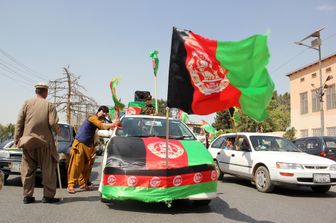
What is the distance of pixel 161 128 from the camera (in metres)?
7.69

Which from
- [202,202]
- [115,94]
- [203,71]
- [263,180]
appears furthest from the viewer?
[263,180]

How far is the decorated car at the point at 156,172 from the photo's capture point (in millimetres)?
5770

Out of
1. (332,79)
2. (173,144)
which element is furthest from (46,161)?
(332,79)

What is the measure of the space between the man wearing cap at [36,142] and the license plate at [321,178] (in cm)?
539

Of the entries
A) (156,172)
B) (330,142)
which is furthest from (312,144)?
(156,172)

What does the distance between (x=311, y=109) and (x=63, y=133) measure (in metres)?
33.6

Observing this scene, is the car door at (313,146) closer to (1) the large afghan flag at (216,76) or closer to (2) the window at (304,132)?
(1) the large afghan flag at (216,76)

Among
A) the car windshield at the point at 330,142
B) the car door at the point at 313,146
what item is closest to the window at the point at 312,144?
the car door at the point at 313,146

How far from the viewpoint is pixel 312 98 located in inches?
1508

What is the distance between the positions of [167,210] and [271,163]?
340 centimetres

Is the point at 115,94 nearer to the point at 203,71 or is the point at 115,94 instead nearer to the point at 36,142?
the point at 36,142

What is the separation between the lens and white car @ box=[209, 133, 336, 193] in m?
8.24

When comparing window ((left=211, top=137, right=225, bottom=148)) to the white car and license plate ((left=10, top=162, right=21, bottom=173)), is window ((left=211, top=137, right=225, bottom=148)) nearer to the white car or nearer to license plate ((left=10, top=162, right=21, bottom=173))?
the white car

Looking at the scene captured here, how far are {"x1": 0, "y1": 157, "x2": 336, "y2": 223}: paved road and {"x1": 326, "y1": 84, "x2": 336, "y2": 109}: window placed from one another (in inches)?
1136
